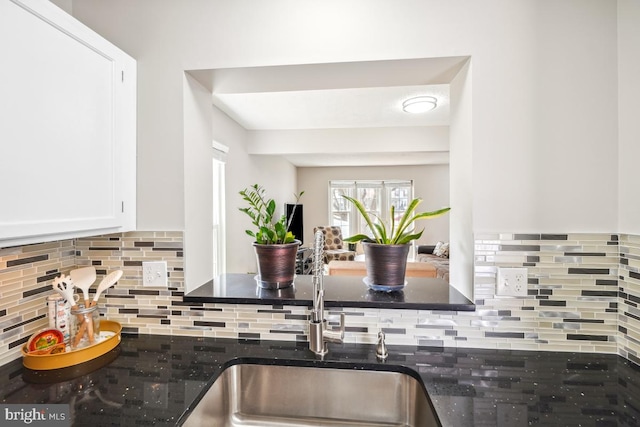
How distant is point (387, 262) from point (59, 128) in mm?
1099

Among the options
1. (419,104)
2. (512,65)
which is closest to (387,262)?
(512,65)

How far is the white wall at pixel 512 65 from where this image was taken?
103 centimetres

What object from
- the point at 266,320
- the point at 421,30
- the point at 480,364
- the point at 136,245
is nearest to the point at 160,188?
the point at 136,245

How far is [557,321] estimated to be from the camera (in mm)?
1048

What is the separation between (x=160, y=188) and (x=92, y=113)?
1.05 ft

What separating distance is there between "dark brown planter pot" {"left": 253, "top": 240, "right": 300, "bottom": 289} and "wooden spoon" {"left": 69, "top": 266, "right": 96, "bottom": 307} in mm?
573

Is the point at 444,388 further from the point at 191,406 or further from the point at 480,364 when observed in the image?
→ the point at 191,406

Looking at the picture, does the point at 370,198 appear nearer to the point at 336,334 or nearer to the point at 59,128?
the point at 336,334

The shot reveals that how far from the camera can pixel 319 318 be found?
40.8 inches

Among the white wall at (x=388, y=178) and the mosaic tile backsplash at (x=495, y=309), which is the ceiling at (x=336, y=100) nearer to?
the mosaic tile backsplash at (x=495, y=309)

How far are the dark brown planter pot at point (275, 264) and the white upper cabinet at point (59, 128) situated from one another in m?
0.51

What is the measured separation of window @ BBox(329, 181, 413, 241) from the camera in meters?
6.68

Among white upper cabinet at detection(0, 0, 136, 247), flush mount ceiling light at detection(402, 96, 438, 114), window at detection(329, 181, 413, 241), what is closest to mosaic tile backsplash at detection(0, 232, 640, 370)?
white upper cabinet at detection(0, 0, 136, 247)

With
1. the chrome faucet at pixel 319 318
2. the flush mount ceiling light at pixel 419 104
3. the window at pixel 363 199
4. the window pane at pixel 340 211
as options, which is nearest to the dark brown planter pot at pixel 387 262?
the chrome faucet at pixel 319 318
